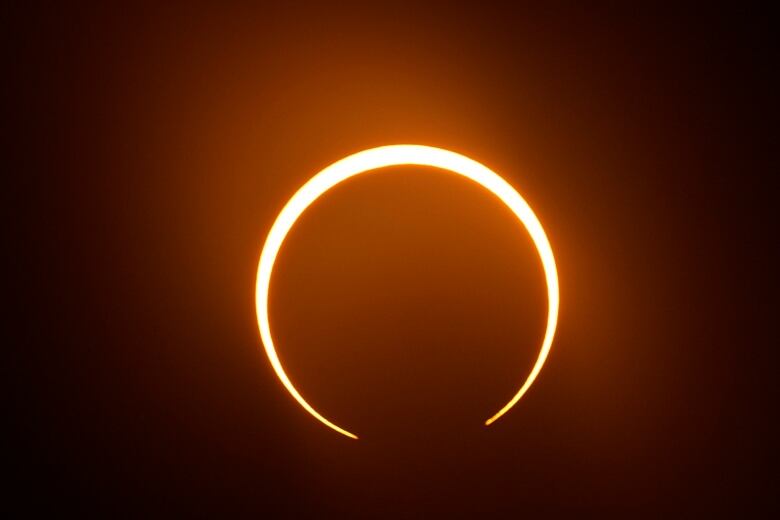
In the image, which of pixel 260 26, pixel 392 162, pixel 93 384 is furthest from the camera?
pixel 93 384

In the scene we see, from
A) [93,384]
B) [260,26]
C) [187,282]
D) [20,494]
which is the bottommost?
[20,494]

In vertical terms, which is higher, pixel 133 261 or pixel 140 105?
pixel 140 105

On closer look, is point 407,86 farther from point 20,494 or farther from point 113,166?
point 20,494

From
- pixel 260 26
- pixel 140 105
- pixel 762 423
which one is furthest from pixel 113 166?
pixel 762 423

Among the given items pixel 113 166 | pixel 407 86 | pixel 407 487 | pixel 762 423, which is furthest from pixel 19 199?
pixel 762 423

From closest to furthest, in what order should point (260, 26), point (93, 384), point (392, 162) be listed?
point (392, 162), point (260, 26), point (93, 384)

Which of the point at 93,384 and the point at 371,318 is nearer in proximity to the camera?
the point at 371,318
